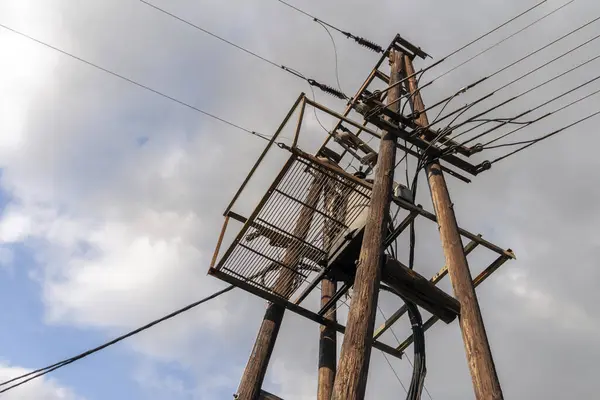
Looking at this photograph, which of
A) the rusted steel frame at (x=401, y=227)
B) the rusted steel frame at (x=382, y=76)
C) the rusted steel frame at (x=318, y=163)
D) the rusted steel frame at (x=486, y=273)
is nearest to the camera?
the rusted steel frame at (x=318, y=163)

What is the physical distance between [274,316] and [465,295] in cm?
297

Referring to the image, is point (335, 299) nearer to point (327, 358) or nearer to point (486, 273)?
point (327, 358)

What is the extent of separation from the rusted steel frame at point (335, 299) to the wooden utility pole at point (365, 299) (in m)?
1.86

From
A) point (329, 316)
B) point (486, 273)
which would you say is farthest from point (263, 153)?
point (486, 273)

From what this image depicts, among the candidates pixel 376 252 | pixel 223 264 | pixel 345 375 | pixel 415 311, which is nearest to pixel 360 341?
pixel 345 375

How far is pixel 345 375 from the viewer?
4.41 m

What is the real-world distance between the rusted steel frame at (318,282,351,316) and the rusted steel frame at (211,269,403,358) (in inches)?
4.5

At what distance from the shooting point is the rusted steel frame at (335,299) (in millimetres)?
7637

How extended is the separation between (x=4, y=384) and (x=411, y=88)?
8403 millimetres

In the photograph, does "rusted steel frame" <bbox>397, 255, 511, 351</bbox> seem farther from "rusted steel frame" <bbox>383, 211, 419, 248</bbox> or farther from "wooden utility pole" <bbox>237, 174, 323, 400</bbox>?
"wooden utility pole" <bbox>237, 174, 323, 400</bbox>

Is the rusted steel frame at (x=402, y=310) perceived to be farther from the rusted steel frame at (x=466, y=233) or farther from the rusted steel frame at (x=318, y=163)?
the rusted steel frame at (x=318, y=163)

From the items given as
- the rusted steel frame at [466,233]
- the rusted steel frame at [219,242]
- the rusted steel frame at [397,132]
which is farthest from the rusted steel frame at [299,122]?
the rusted steel frame at [219,242]

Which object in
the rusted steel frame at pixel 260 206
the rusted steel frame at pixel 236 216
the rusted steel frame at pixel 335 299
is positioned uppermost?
the rusted steel frame at pixel 236 216

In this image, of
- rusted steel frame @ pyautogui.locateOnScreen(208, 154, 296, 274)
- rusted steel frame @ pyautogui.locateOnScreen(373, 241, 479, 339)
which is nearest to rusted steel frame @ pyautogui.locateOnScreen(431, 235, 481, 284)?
rusted steel frame @ pyautogui.locateOnScreen(373, 241, 479, 339)
